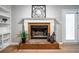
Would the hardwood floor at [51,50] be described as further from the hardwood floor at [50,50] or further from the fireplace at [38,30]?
the fireplace at [38,30]

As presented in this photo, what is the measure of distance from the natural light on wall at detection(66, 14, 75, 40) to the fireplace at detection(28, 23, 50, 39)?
34cm

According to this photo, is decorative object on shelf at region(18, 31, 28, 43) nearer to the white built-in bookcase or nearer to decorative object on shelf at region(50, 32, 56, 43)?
the white built-in bookcase

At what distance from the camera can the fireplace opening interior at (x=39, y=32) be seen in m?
2.33

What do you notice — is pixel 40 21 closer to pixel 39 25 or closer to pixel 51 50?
pixel 39 25

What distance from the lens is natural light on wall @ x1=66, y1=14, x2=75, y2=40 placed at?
2.29 meters

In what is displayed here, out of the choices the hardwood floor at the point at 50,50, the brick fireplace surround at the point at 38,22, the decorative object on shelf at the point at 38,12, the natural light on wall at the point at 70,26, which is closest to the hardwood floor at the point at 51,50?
the hardwood floor at the point at 50,50

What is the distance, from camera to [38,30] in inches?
94.0

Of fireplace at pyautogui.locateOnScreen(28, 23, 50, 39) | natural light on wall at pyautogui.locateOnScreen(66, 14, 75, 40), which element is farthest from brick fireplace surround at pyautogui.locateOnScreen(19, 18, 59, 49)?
natural light on wall at pyautogui.locateOnScreen(66, 14, 75, 40)

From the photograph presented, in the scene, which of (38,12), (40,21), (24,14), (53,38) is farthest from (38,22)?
(53,38)

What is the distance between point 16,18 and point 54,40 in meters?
0.75

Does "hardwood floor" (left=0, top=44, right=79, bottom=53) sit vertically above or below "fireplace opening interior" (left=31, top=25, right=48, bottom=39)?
below

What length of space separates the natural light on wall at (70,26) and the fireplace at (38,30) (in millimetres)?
342

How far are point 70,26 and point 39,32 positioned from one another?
0.54m

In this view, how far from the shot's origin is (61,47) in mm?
2346
